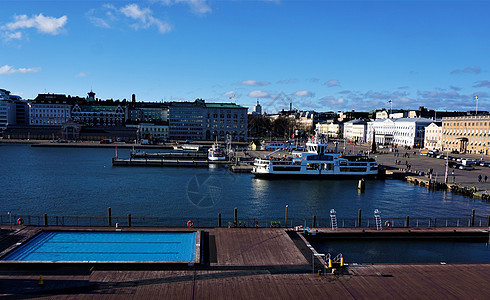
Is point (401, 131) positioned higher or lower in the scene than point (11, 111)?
lower

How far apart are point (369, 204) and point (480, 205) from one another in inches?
534

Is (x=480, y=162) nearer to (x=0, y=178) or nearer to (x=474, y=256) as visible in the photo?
(x=474, y=256)

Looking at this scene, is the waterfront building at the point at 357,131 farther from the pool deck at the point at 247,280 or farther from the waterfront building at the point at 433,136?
the pool deck at the point at 247,280

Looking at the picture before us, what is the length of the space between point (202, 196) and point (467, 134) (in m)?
94.7

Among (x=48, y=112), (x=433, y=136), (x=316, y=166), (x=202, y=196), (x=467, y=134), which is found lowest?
(x=202, y=196)

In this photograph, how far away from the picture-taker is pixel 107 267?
20469mm

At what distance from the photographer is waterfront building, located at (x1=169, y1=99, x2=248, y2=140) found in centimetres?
17175

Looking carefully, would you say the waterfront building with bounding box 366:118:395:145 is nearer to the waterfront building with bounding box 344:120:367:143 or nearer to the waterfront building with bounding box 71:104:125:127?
the waterfront building with bounding box 344:120:367:143

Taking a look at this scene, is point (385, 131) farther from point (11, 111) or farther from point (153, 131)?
point (11, 111)

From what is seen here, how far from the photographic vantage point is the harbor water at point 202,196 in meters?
41.0

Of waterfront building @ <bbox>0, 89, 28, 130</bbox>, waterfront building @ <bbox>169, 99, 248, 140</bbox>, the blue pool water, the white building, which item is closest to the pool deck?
the blue pool water

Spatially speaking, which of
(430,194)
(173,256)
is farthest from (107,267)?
(430,194)

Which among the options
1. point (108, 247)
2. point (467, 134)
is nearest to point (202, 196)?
point (108, 247)

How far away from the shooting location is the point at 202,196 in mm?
48719
